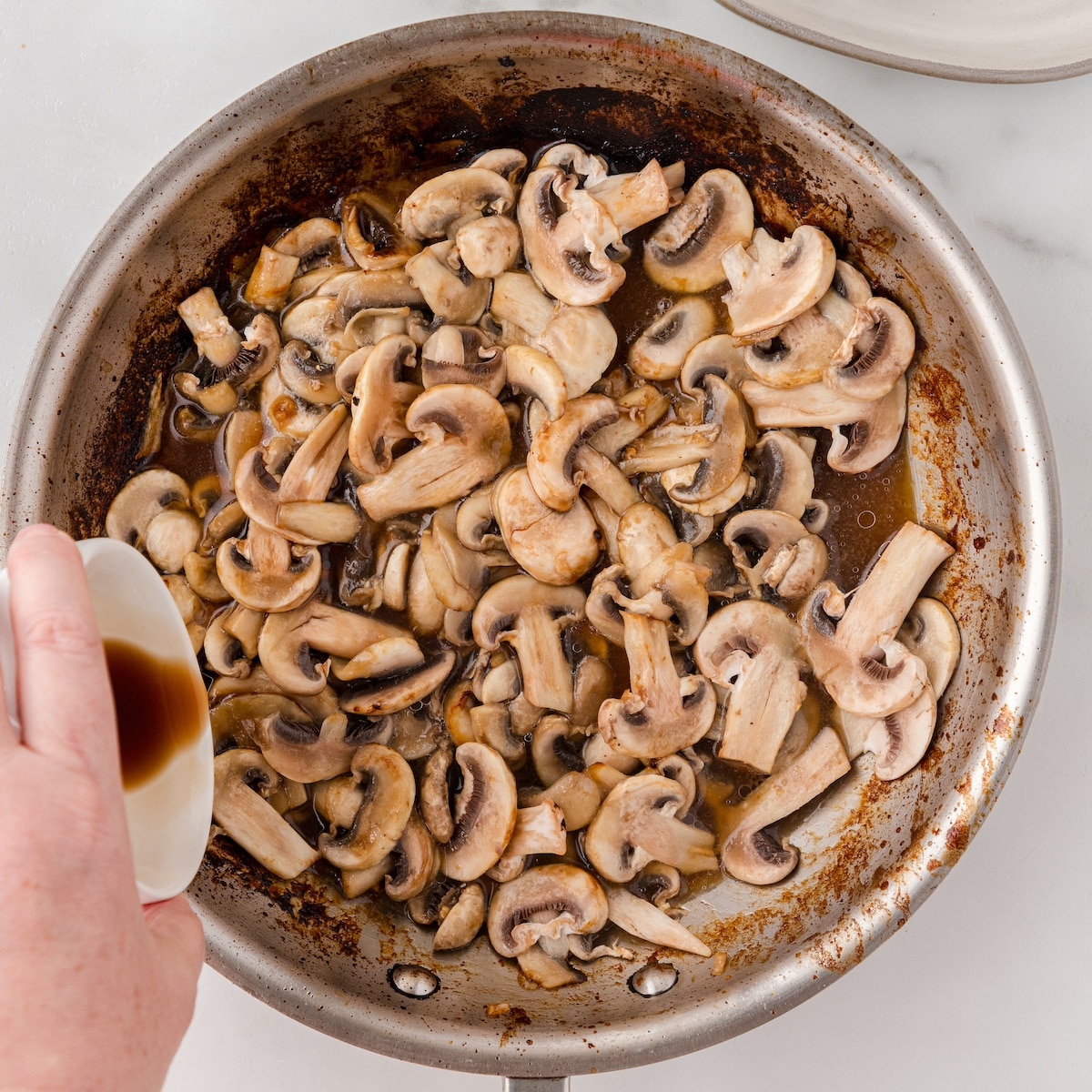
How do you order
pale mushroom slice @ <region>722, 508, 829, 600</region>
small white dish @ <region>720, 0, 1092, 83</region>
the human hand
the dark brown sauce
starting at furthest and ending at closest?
small white dish @ <region>720, 0, 1092, 83</region>
pale mushroom slice @ <region>722, 508, 829, 600</region>
the dark brown sauce
the human hand

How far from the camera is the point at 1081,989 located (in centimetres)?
229

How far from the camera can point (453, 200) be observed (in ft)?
6.72

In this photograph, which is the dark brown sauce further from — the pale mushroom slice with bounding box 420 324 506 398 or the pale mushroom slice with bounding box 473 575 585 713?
the pale mushroom slice with bounding box 420 324 506 398

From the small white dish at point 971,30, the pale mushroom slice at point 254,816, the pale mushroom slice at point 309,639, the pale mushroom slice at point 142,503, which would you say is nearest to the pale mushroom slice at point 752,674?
the pale mushroom slice at point 309,639

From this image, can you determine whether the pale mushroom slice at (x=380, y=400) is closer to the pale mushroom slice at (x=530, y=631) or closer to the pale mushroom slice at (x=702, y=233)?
the pale mushroom slice at (x=530, y=631)

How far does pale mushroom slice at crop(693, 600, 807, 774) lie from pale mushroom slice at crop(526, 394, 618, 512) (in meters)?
0.43

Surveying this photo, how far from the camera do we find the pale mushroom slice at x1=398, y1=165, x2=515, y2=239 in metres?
2.04

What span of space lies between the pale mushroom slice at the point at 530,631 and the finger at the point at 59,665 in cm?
95

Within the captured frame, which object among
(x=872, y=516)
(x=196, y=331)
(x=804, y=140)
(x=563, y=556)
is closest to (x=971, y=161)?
(x=804, y=140)

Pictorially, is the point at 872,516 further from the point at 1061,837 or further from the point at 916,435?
the point at 1061,837

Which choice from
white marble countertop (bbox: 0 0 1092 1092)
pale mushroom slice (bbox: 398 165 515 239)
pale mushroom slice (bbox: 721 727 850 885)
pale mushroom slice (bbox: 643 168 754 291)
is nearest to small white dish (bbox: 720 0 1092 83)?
Answer: white marble countertop (bbox: 0 0 1092 1092)

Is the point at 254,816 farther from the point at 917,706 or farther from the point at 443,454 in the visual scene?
the point at 917,706

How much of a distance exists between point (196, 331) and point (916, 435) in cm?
162

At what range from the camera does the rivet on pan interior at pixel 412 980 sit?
1.96 meters
